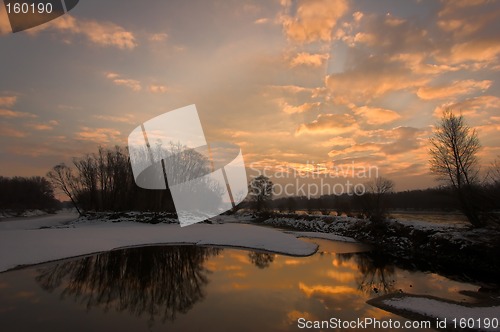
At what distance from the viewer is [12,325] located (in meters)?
8.36

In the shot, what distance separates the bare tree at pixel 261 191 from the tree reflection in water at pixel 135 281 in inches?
2518

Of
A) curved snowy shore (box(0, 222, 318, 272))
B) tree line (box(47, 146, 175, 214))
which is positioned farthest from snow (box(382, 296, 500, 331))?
tree line (box(47, 146, 175, 214))

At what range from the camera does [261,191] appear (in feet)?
285

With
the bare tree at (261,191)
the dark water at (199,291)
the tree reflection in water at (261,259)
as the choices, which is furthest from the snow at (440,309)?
the bare tree at (261,191)

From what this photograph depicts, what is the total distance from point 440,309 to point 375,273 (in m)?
5.95

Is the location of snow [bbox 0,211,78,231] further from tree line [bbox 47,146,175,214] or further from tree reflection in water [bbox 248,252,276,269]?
tree reflection in water [bbox 248,252,276,269]

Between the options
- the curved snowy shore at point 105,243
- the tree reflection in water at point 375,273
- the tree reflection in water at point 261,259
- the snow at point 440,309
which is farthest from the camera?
the curved snowy shore at point 105,243

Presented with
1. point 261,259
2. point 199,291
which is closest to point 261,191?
point 261,259

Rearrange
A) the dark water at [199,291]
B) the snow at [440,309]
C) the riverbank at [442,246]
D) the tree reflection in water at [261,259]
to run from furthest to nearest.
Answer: the tree reflection in water at [261,259], the riverbank at [442,246], the snow at [440,309], the dark water at [199,291]

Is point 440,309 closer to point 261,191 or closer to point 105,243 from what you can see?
point 105,243

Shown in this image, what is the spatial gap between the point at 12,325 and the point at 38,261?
36.9 feet

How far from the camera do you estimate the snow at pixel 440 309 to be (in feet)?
30.7

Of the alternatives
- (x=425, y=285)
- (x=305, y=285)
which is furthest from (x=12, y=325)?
(x=425, y=285)

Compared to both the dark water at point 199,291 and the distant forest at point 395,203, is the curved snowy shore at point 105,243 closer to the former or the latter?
the dark water at point 199,291
